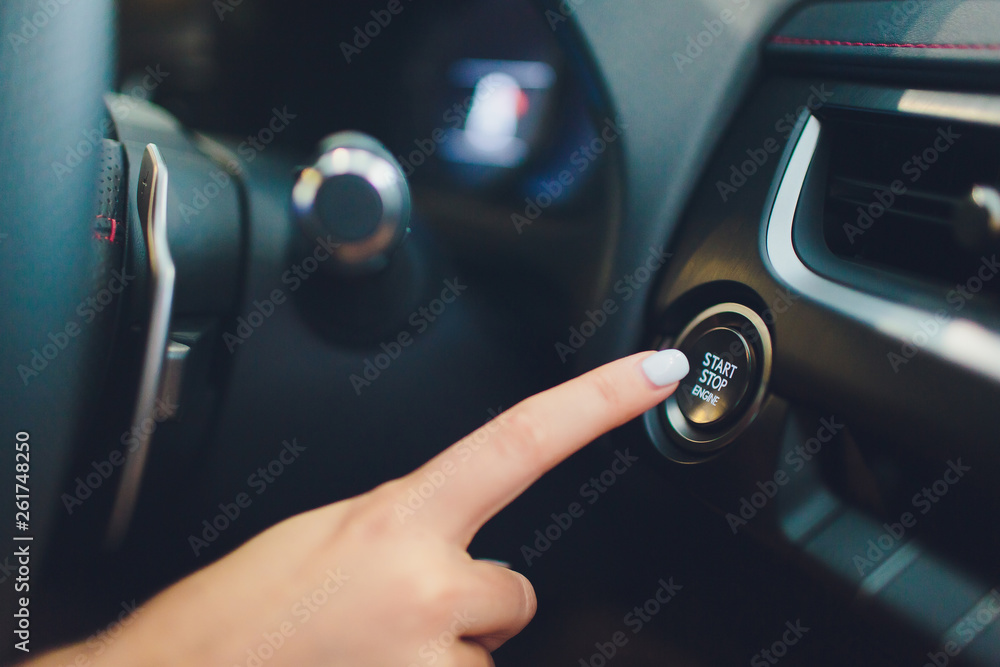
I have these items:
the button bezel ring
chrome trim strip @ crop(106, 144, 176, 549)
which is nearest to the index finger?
the button bezel ring

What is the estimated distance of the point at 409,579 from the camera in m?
0.57

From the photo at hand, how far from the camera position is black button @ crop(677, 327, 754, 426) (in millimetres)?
717

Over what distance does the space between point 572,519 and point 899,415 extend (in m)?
0.47

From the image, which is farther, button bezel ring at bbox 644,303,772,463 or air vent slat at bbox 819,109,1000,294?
button bezel ring at bbox 644,303,772,463

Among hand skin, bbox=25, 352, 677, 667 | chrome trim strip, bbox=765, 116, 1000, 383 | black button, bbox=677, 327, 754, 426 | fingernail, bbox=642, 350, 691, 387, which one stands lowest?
hand skin, bbox=25, 352, 677, 667

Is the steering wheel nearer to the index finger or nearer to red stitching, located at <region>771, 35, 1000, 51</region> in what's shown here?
the index finger

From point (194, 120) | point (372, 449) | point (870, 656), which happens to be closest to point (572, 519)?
point (372, 449)

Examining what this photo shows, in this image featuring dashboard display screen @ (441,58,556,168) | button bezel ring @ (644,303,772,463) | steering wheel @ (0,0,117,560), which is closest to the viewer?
steering wheel @ (0,0,117,560)

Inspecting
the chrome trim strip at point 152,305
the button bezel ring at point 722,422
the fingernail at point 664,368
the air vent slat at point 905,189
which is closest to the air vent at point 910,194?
the air vent slat at point 905,189

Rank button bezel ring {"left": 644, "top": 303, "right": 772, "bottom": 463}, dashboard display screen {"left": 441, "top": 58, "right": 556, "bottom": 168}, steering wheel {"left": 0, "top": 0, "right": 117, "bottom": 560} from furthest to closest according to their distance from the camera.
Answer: dashboard display screen {"left": 441, "top": 58, "right": 556, "bottom": 168} < button bezel ring {"left": 644, "top": 303, "right": 772, "bottom": 463} < steering wheel {"left": 0, "top": 0, "right": 117, "bottom": 560}

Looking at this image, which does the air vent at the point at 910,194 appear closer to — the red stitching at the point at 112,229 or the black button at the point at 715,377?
the black button at the point at 715,377

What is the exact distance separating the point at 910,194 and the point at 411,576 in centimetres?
54

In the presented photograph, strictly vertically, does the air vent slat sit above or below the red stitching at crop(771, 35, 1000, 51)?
below

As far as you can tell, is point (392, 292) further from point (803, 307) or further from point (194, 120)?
point (194, 120)
